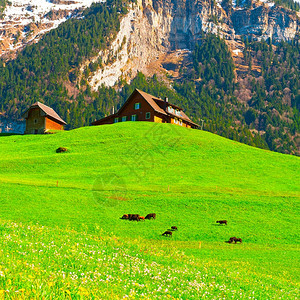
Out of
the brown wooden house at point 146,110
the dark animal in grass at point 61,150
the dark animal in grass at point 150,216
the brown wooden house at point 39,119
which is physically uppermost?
the brown wooden house at point 146,110

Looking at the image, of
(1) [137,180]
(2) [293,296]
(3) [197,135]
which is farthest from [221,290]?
(3) [197,135]

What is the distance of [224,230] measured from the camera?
118ft

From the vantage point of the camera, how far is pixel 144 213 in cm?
4019

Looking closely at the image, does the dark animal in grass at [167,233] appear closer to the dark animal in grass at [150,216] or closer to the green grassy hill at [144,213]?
the green grassy hill at [144,213]

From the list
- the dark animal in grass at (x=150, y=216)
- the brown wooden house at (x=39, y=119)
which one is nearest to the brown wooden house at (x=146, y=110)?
the brown wooden house at (x=39, y=119)

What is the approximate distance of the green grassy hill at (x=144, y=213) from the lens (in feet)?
37.4

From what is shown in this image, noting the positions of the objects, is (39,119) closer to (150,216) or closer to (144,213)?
(144,213)

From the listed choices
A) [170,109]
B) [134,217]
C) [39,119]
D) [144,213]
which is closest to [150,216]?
[134,217]

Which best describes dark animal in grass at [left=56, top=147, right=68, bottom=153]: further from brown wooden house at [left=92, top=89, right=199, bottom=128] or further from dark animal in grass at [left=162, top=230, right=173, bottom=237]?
dark animal in grass at [left=162, top=230, right=173, bottom=237]

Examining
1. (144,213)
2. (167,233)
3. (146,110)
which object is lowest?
(144,213)

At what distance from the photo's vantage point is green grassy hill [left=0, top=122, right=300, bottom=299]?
11.4 metres

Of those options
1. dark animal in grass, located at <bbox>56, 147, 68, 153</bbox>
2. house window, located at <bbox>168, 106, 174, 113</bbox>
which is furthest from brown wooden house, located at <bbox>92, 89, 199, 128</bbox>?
dark animal in grass, located at <bbox>56, 147, 68, 153</bbox>

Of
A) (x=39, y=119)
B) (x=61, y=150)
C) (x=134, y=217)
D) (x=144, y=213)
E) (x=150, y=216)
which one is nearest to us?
(x=134, y=217)

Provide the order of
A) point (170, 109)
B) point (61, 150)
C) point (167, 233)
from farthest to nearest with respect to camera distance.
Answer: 1. point (170, 109)
2. point (61, 150)
3. point (167, 233)
